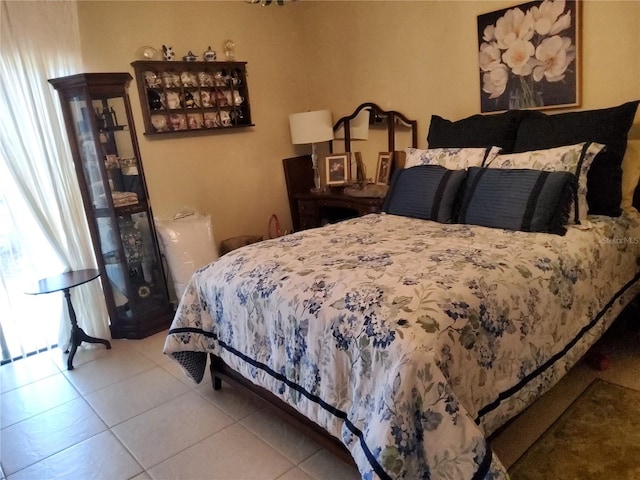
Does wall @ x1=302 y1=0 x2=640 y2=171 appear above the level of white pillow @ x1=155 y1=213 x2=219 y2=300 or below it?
above

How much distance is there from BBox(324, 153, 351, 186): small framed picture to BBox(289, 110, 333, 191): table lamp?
0.47 ft

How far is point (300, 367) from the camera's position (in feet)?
5.62

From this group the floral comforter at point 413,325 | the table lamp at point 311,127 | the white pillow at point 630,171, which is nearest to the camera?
the floral comforter at point 413,325

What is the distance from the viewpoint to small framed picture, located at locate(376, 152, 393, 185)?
11.8ft

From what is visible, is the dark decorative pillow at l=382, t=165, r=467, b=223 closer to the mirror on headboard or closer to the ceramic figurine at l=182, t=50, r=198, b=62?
the mirror on headboard

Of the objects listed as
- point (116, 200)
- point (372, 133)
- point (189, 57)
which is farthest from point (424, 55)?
point (116, 200)

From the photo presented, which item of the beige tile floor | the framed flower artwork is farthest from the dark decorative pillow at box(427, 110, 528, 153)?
the beige tile floor

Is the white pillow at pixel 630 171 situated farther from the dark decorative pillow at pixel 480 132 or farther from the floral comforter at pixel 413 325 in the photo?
the dark decorative pillow at pixel 480 132

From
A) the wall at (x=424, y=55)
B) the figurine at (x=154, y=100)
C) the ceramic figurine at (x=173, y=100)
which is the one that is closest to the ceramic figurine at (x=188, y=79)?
the ceramic figurine at (x=173, y=100)

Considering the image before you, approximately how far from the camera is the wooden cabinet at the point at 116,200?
2920 millimetres

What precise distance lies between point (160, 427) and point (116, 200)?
5.09 ft

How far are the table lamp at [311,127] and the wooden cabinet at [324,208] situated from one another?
17 cm

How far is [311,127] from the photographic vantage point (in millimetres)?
3781

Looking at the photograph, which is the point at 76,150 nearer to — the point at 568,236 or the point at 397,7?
the point at 397,7
